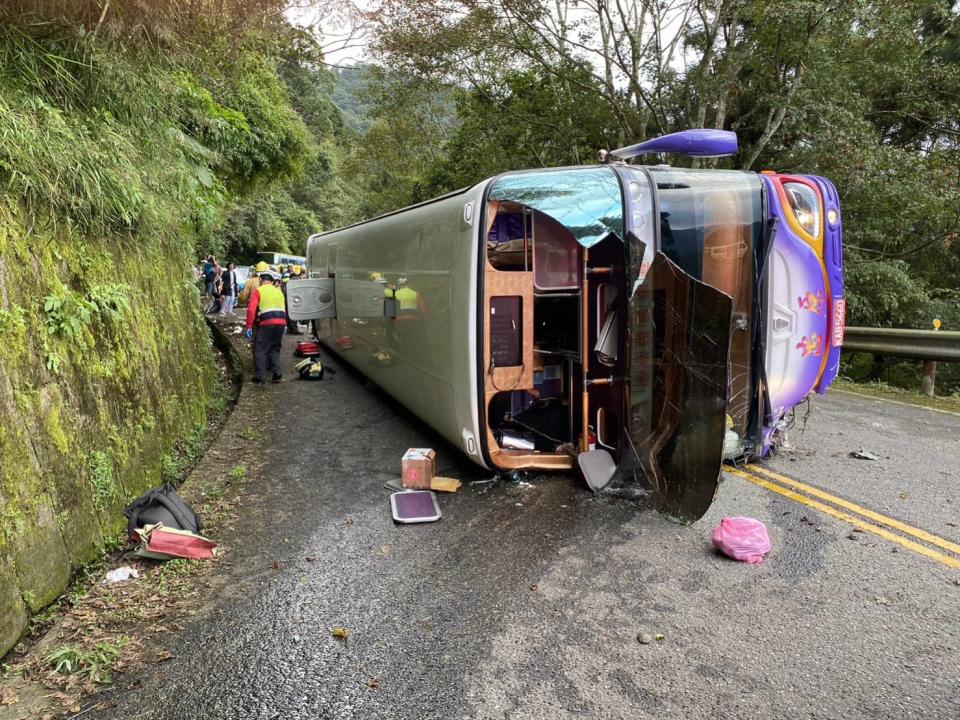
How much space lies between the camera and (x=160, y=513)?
→ 4.12 metres

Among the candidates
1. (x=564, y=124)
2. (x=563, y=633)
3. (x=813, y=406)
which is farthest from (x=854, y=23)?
(x=563, y=633)

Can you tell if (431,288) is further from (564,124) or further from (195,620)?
(564,124)

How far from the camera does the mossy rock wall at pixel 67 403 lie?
3109mm

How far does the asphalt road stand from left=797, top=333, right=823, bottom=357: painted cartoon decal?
0.98 metres

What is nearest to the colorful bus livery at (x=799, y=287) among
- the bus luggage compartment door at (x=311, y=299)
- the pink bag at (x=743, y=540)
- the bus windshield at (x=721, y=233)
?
the bus windshield at (x=721, y=233)

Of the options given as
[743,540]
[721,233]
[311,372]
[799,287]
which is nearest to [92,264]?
[721,233]

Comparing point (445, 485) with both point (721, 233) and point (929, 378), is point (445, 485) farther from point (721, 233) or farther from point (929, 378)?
point (929, 378)

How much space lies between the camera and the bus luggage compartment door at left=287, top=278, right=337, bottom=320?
985 centimetres

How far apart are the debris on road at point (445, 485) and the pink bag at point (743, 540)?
6.79ft

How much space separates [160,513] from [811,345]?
512 centimetres

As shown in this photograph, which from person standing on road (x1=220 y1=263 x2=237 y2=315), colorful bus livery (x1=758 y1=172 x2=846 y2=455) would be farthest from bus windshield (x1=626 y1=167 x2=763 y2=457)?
person standing on road (x1=220 y1=263 x2=237 y2=315)

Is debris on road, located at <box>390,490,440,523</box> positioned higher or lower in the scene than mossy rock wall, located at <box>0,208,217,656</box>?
lower

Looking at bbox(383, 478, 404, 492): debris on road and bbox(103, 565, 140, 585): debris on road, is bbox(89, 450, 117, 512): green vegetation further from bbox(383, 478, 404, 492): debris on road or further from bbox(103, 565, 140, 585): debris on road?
bbox(383, 478, 404, 492): debris on road

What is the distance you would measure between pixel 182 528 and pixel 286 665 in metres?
1.74
